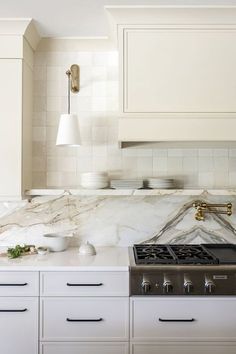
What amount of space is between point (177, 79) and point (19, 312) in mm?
1658

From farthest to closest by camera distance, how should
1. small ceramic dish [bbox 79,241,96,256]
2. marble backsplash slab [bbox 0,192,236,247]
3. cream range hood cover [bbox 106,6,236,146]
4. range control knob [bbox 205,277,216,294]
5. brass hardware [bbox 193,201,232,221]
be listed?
marble backsplash slab [bbox 0,192,236,247] → brass hardware [bbox 193,201,232,221] → small ceramic dish [bbox 79,241,96,256] → cream range hood cover [bbox 106,6,236,146] → range control knob [bbox 205,277,216,294]

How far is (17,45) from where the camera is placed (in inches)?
85.9

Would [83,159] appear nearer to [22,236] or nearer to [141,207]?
[141,207]

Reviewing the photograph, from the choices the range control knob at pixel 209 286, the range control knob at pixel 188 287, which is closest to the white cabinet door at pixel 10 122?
the range control knob at pixel 188 287

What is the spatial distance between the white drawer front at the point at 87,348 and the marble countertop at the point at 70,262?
0.43m

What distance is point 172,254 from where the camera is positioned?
83.8 inches

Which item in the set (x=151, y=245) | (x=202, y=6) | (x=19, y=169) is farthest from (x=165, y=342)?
(x=202, y=6)

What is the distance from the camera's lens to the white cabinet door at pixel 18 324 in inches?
77.4

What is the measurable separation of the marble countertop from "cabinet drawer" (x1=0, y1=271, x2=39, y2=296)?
0.11ft

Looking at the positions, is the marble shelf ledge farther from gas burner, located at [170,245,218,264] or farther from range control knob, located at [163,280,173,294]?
range control knob, located at [163,280,173,294]

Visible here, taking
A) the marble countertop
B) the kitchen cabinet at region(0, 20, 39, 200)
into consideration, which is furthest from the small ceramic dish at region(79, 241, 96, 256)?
the kitchen cabinet at region(0, 20, 39, 200)

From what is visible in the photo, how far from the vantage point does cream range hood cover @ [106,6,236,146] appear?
2107 mm

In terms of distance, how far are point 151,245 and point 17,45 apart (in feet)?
5.24

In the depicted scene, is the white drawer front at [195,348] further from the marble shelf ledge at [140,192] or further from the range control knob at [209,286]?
the marble shelf ledge at [140,192]
